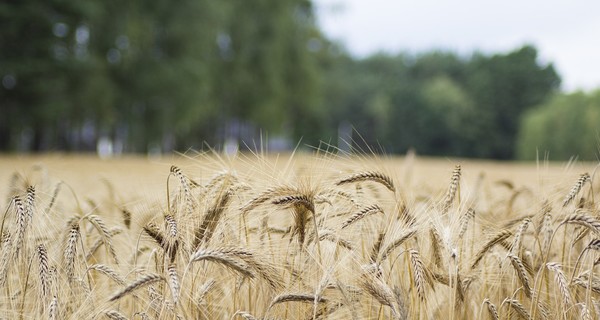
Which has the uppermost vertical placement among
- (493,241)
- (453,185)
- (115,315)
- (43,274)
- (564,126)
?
(564,126)

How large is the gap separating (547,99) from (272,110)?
3138 cm

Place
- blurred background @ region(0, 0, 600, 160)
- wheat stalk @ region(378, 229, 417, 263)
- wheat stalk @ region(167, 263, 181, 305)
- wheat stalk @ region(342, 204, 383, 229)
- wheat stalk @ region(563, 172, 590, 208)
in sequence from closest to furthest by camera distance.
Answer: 1. wheat stalk @ region(167, 263, 181, 305)
2. wheat stalk @ region(378, 229, 417, 263)
3. wheat stalk @ region(342, 204, 383, 229)
4. wheat stalk @ region(563, 172, 590, 208)
5. blurred background @ region(0, 0, 600, 160)

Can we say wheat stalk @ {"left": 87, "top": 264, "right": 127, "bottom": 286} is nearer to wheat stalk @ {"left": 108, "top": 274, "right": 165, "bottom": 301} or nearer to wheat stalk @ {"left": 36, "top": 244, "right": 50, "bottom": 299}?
wheat stalk @ {"left": 36, "top": 244, "right": 50, "bottom": 299}

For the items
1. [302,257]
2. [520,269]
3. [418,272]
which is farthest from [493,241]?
[302,257]

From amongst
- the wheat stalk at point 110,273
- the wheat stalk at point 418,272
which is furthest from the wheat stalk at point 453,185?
the wheat stalk at point 110,273

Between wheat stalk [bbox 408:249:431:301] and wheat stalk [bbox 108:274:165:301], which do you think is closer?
wheat stalk [bbox 108:274:165:301]

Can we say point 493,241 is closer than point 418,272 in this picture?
No

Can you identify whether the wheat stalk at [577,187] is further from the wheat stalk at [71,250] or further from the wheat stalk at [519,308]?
the wheat stalk at [71,250]

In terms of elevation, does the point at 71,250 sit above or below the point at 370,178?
below

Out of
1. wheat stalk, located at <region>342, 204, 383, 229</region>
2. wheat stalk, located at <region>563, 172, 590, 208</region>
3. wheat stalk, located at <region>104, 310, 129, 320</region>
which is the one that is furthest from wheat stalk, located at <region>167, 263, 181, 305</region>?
wheat stalk, located at <region>563, 172, 590, 208</region>

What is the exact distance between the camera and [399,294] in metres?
1.88

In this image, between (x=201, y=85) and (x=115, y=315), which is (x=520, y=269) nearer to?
(x=115, y=315)

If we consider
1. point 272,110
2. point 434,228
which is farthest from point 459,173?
point 272,110

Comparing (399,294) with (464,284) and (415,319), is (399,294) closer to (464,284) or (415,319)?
(415,319)
